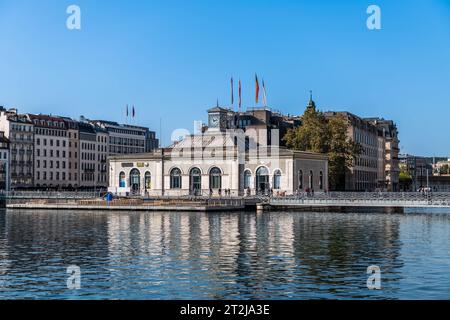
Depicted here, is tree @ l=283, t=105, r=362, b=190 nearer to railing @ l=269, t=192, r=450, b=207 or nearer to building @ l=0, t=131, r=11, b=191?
railing @ l=269, t=192, r=450, b=207

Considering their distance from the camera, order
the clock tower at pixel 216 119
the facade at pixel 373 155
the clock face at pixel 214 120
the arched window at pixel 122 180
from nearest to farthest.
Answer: the arched window at pixel 122 180, the clock tower at pixel 216 119, the clock face at pixel 214 120, the facade at pixel 373 155

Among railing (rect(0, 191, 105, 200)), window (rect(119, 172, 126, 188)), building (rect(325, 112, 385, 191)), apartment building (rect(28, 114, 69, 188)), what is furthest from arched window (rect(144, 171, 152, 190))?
apartment building (rect(28, 114, 69, 188))

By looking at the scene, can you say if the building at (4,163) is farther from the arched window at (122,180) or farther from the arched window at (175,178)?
the arched window at (175,178)

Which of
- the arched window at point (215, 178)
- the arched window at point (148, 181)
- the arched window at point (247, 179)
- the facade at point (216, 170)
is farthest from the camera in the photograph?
the arched window at point (148, 181)

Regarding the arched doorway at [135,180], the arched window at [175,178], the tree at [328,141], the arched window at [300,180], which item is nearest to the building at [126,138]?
the arched doorway at [135,180]

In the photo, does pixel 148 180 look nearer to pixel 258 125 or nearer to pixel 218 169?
pixel 218 169

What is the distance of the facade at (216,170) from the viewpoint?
102 m

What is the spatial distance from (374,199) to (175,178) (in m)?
36.0

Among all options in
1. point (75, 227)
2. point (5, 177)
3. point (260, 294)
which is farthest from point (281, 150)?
point (260, 294)

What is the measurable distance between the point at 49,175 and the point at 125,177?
154 feet

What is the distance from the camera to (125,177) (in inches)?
4510

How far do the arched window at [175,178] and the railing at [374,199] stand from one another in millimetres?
22934

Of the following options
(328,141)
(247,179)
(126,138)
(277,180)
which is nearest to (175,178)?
(247,179)
